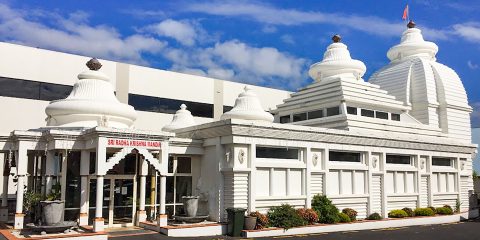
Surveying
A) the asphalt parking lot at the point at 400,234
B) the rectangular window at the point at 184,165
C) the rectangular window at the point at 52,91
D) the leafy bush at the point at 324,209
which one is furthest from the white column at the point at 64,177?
the rectangular window at the point at 52,91

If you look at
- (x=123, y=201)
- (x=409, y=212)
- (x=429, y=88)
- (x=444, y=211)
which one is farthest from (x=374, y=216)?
(x=429, y=88)

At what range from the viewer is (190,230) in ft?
65.4

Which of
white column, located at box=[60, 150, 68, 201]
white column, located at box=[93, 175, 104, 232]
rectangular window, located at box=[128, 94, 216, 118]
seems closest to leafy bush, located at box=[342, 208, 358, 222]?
white column, located at box=[93, 175, 104, 232]

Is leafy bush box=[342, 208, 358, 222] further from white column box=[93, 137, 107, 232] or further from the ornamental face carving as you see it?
white column box=[93, 137, 107, 232]

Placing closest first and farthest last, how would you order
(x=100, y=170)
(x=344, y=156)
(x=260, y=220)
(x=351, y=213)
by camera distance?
(x=100, y=170) → (x=260, y=220) → (x=351, y=213) → (x=344, y=156)

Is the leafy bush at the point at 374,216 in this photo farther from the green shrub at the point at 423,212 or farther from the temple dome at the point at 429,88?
the temple dome at the point at 429,88

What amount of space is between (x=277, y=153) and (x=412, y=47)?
23241 mm

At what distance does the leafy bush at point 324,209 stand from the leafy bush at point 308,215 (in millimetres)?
648

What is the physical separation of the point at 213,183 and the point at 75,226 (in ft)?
22.3

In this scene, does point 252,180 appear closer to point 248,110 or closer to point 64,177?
point 248,110

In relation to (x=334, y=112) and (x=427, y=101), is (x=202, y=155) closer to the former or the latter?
(x=334, y=112)

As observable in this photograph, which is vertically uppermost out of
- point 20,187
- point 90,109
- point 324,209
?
point 90,109

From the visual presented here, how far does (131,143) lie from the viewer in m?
19.7

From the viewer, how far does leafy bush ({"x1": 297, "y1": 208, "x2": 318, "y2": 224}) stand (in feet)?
74.5
